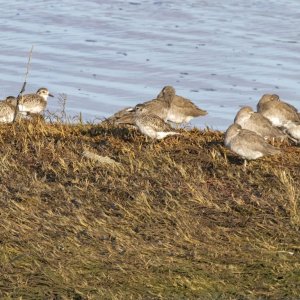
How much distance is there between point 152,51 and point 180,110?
8088 mm

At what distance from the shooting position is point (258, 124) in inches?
536

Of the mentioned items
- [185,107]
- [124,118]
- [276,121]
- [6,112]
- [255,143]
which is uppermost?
[255,143]

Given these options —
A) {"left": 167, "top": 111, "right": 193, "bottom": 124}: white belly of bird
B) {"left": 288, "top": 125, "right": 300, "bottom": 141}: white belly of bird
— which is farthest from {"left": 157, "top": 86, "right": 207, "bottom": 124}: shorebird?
{"left": 288, "top": 125, "right": 300, "bottom": 141}: white belly of bird

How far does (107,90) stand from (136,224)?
35.8 feet

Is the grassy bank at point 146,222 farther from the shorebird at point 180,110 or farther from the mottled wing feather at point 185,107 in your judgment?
the mottled wing feather at point 185,107

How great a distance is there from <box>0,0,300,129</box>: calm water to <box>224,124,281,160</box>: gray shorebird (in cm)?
664

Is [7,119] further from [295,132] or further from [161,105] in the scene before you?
[295,132]

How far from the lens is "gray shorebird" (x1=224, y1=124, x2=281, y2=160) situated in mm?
12134

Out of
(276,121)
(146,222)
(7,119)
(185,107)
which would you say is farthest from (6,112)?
(146,222)

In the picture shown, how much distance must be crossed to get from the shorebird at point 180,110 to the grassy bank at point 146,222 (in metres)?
2.59

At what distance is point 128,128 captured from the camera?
1448 centimetres

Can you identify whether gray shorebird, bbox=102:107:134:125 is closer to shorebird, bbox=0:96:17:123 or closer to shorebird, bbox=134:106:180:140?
shorebird, bbox=134:106:180:140

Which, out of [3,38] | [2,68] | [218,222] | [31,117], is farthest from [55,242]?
[3,38]

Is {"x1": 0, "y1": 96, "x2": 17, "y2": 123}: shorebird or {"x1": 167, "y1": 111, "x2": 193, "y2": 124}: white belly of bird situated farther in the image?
{"x1": 167, "y1": 111, "x2": 193, "y2": 124}: white belly of bird
